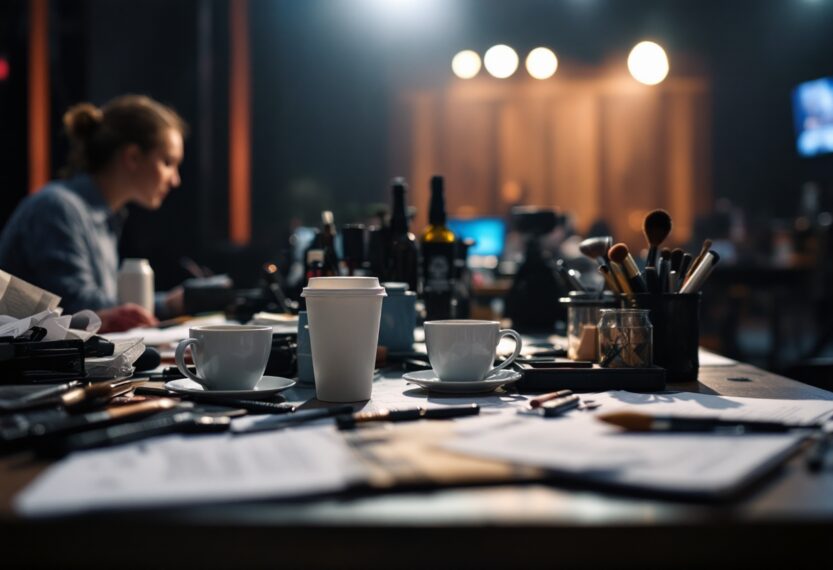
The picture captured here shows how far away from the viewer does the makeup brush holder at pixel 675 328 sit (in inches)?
48.3

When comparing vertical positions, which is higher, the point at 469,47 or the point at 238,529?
the point at 469,47

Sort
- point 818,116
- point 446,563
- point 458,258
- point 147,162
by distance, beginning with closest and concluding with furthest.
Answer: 1. point 446,563
2. point 458,258
3. point 147,162
4. point 818,116

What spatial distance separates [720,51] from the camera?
346 inches

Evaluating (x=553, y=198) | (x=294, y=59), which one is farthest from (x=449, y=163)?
(x=294, y=59)

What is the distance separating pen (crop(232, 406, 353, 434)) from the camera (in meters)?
0.80

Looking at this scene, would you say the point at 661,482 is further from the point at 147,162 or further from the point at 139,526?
the point at 147,162

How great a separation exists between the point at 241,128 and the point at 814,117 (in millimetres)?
5458

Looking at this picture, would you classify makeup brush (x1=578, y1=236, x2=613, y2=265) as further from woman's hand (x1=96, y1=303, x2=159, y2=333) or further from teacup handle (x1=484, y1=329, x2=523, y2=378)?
woman's hand (x1=96, y1=303, x2=159, y2=333)

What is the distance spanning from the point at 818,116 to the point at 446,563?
23.8ft

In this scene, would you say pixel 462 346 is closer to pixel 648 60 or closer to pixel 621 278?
pixel 621 278

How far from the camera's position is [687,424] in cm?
78

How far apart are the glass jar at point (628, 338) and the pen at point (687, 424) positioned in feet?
1.22

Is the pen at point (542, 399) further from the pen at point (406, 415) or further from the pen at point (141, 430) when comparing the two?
the pen at point (141, 430)

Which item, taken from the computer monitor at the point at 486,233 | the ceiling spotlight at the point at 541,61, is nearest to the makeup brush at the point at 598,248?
the computer monitor at the point at 486,233
